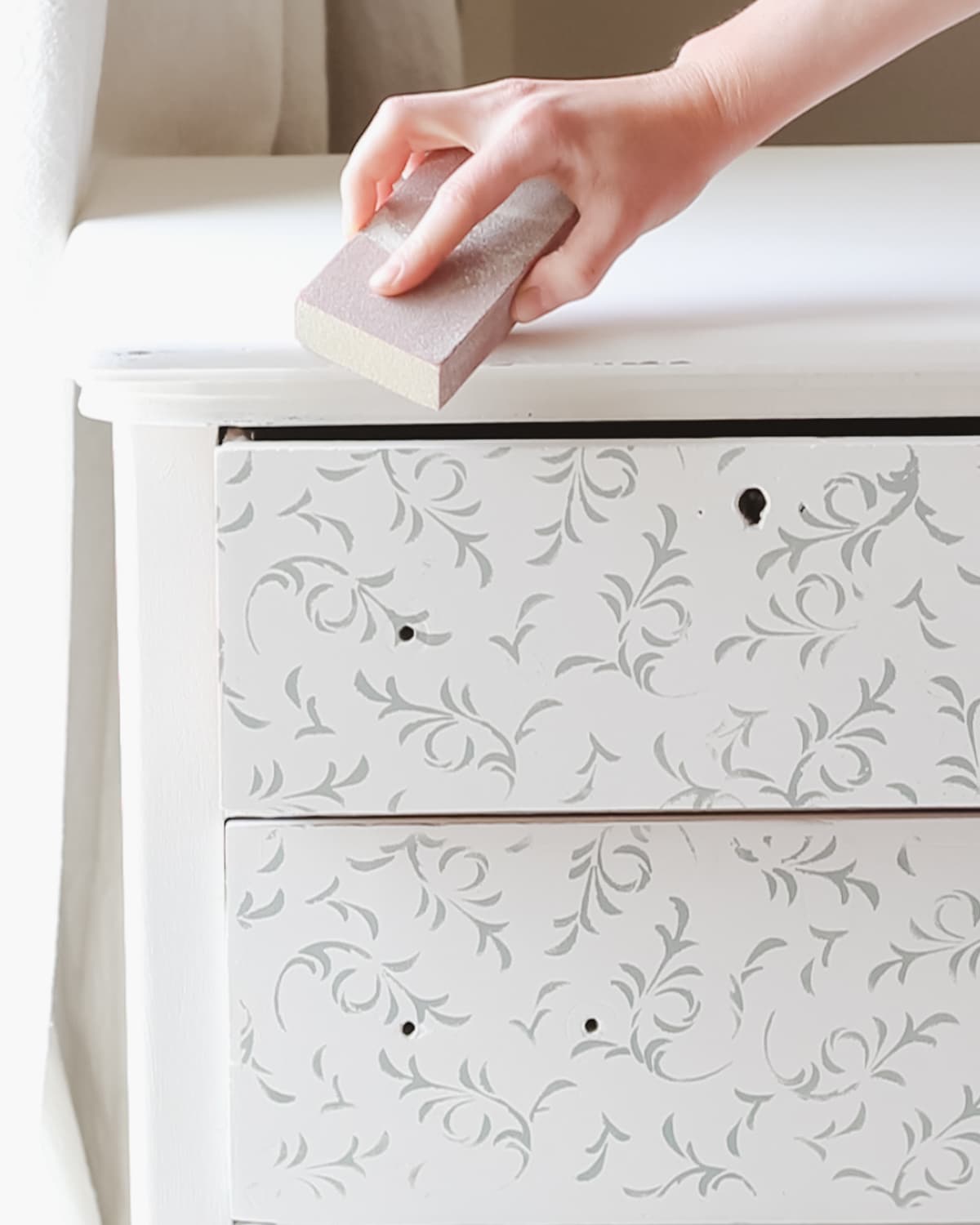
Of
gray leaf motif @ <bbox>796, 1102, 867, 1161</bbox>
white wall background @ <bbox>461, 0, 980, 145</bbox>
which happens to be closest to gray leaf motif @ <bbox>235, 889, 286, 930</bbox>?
gray leaf motif @ <bbox>796, 1102, 867, 1161</bbox>

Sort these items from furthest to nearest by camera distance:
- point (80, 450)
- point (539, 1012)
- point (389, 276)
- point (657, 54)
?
1. point (657, 54)
2. point (80, 450)
3. point (539, 1012)
4. point (389, 276)

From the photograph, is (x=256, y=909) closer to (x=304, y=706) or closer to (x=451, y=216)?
(x=304, y=706)

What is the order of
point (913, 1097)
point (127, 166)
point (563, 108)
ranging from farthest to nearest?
point (127, 166) < point (913, 1097) < point (563, 108)

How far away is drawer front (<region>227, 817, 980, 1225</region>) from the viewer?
558 mm

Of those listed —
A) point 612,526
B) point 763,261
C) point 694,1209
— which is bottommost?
point 694,1209

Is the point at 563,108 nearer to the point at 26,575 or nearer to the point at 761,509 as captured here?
the point at 761,509

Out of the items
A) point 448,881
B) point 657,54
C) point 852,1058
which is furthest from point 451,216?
point 657,54

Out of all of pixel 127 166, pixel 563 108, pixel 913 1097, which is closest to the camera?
pixel 563 108

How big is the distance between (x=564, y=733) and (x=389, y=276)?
0.16 m

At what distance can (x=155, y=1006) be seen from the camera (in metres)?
0.60

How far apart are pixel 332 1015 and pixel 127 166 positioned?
38 centimetres

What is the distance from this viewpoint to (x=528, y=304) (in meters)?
0.49

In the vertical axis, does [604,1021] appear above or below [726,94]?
below

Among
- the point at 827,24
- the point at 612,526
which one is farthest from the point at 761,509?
the point at 827,24
